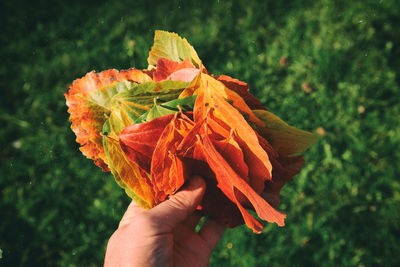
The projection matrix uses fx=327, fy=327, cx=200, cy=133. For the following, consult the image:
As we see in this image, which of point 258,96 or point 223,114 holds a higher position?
point 223,114

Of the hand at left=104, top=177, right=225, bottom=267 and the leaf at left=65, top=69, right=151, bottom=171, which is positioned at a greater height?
the leaf at left=65, top=69, right=151, bottom=171

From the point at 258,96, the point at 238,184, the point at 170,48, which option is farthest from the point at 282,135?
the point at 258,96

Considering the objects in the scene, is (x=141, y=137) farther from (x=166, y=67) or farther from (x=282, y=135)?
(x=282, y=135)

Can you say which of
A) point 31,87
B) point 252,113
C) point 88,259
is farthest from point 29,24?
point 252,113

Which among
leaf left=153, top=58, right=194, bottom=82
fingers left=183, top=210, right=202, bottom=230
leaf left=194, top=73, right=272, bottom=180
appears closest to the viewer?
leaf left=194, top=73, right=272, bottom=180

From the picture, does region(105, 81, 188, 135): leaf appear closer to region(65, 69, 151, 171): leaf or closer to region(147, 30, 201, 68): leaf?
region(65, 69, 151, 171): leaf

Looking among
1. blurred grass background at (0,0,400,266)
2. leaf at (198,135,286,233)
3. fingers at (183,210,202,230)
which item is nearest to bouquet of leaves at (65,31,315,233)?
leaf at (198,135,286,233)
